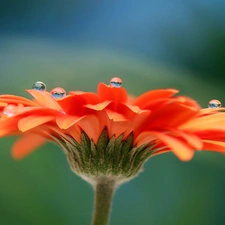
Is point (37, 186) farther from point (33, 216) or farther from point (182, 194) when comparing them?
point (182, 194)

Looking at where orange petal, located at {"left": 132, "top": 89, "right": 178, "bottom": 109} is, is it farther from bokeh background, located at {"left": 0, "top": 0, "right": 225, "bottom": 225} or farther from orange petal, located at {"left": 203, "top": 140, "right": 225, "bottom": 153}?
bokeh background, located at {"left": 0, "top": 0, "right": 225, "bottom": 225}

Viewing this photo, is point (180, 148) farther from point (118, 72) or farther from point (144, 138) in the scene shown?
point (118, 72)

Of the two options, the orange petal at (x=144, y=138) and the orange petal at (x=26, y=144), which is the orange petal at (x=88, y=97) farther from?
the orange petal at (x=26, y=144)

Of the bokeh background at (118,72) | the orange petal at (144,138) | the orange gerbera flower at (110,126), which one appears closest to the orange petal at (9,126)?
the orange gerbera flower at (110,126)

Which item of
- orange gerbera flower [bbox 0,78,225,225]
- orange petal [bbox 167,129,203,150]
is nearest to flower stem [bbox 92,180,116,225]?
orange gerbera flower [bbox 0,78,225,225]

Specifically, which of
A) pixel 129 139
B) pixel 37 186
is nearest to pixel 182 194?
pixel 37 186
